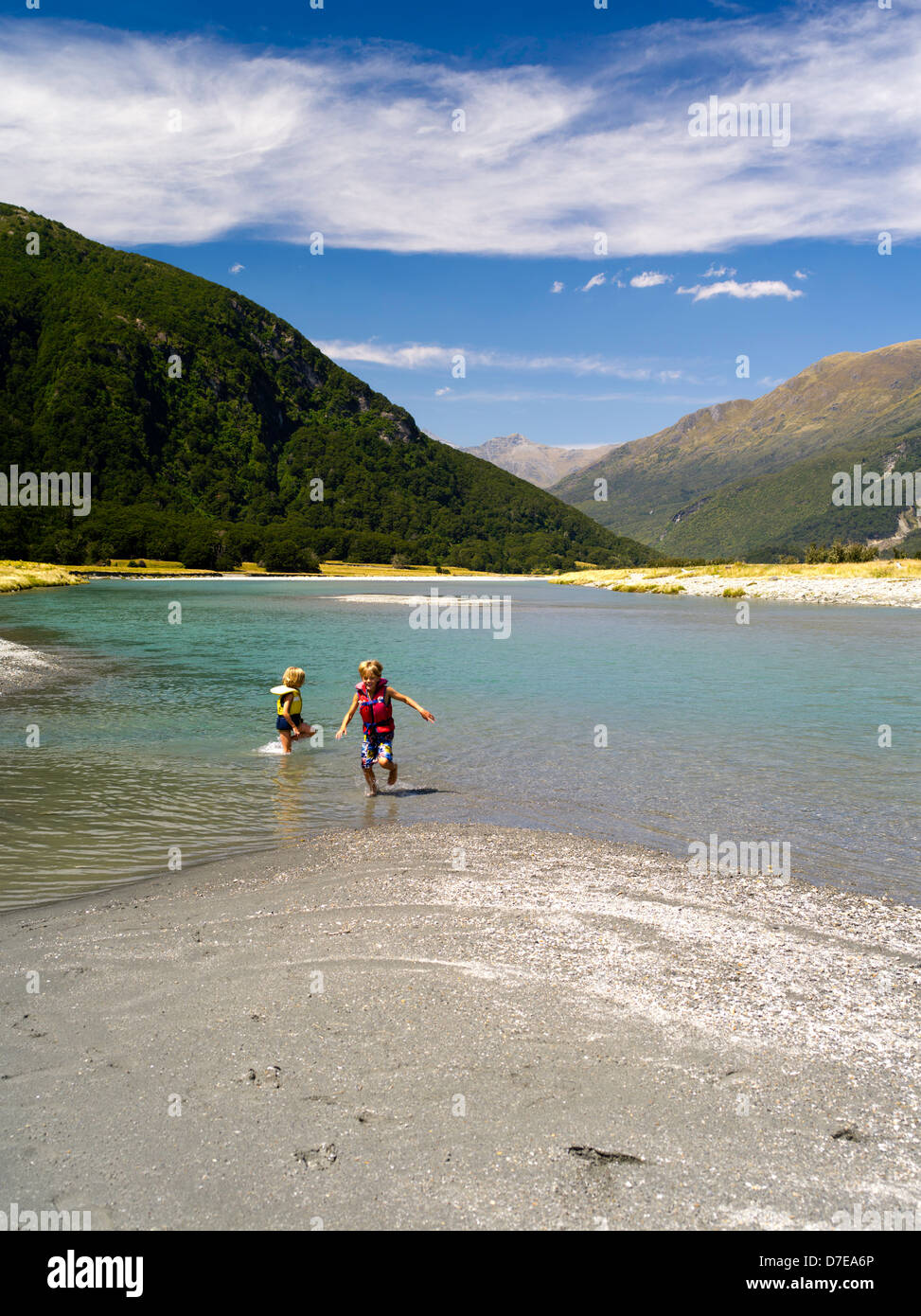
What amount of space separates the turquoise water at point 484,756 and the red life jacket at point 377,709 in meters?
0.99

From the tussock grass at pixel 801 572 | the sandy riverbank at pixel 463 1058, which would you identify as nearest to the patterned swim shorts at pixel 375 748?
the sandy riverbank at pixel 463 1058

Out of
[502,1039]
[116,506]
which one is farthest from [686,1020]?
[116,506]

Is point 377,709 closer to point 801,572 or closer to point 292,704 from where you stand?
point 292,704

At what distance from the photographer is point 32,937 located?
675cm

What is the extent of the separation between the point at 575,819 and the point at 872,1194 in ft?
23.0

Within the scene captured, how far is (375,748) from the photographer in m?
12.2

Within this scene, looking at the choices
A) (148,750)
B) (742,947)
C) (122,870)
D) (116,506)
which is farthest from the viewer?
(116,506)

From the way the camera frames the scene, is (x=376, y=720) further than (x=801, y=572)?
Answer: No

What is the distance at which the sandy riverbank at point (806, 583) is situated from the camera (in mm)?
70688

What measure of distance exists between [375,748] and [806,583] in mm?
74445

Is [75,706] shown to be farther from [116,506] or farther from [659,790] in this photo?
[116,506]

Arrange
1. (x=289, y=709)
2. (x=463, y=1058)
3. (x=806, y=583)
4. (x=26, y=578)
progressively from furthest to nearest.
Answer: (x=26, y=578), (x=806, y=583), (x=289, y=709), (x=463, y=1058)

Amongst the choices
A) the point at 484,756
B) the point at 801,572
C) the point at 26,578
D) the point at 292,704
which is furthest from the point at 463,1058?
the point at 26,578

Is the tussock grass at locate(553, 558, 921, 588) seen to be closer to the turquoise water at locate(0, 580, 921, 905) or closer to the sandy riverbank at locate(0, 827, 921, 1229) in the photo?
the turquoise water at locate(0, 580, 921, 905)
